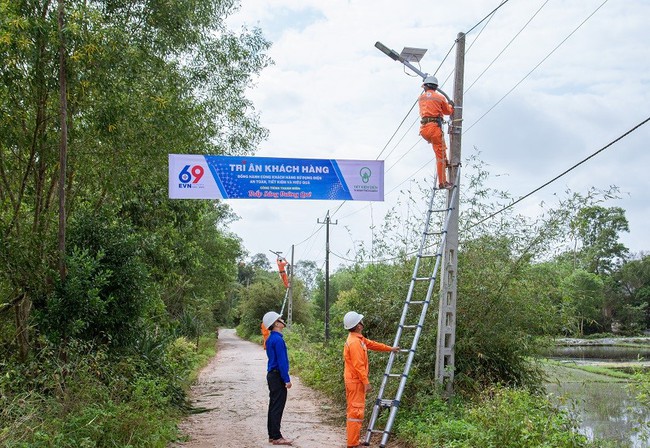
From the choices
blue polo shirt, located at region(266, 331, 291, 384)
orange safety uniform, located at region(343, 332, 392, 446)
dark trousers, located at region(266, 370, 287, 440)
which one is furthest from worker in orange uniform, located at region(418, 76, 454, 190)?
dark trousers, located at region(266, 370, 287, 440)

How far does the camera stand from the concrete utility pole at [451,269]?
893 centimetres

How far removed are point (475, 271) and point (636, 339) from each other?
45.7 metres

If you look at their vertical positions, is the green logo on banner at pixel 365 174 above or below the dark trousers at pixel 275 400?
above

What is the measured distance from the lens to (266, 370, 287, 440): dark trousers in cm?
852

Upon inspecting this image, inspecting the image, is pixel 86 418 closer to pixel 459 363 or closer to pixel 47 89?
pixel 47 89

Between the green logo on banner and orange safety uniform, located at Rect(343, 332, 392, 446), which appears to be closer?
orange safety uniform, located at Rect(343, 332, 392, 446)

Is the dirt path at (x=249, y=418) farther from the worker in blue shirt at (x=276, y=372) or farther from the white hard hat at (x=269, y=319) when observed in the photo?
the white hard hat at (x=269, y=319)

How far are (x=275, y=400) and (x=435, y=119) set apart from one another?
4624mm

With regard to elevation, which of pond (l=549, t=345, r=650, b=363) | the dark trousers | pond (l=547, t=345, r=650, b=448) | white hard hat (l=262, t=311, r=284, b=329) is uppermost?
white hard hat (l=262, t=311, r=284, b=329)

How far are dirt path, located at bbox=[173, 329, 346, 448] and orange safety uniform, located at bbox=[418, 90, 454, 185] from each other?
426cm

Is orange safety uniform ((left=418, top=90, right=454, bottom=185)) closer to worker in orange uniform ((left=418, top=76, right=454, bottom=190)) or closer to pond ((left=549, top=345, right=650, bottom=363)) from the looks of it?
worker in orange uniform ((left=418, top=76, right=454, bottom=190))

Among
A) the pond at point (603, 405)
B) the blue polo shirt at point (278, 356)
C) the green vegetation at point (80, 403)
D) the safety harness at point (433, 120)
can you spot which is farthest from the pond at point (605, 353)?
the green vegetation at point (80, 403)

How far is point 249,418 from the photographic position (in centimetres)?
1106

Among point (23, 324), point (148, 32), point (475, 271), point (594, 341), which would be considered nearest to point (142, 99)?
point (148, 32)
